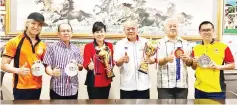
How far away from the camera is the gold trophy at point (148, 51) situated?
2.83 m

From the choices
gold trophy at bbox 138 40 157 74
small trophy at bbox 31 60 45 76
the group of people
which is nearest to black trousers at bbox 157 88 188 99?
the group of people

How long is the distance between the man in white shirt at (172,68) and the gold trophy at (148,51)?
10cm

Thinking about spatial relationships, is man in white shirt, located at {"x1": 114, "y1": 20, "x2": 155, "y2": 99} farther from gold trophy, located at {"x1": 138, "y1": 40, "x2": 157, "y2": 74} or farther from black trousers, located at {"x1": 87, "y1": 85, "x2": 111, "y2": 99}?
black trousers, located at {"x1": 87, "y1": 85, "x2": 111, "y2": 99}

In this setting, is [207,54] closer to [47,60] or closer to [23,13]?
[47,60]

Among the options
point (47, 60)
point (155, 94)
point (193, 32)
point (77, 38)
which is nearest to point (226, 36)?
point (193, 32)

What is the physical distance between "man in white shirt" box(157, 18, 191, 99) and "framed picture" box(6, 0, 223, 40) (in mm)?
876

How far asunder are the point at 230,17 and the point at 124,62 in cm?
175

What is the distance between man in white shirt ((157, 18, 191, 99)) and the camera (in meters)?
2.87

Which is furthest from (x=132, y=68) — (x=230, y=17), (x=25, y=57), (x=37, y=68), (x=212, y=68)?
(x=230, y=17)

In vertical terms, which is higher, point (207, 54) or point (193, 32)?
point (193, 32)

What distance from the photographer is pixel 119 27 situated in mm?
3785

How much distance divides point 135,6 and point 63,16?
889mm

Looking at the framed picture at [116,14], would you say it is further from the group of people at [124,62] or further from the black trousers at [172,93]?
the black trousers at [172,93]

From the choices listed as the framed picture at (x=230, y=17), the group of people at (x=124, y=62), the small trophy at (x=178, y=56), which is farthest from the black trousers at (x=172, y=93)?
the framed picture at (x=230, y=17)
